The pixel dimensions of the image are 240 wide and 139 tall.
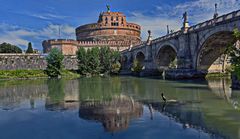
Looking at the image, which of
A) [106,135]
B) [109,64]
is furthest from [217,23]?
[109,64]

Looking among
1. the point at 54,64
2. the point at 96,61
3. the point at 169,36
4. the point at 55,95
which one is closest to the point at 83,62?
the point at 96,61

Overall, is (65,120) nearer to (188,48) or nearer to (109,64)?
(188,48)

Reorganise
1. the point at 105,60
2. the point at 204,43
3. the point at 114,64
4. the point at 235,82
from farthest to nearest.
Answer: the point at 114,64, the point at 105,60, the point at 204,43, the point at 235,82

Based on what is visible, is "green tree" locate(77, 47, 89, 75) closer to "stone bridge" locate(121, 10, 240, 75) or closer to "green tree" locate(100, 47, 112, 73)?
"green tree" locate(100, 47, 112, 73)

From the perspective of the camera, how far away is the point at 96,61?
70000 millimetres

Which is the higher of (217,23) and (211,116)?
(217,23)

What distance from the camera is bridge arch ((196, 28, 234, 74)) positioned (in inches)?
1432

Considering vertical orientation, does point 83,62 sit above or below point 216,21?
below

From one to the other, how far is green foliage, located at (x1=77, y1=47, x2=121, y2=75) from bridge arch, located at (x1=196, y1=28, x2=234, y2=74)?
34.7 m

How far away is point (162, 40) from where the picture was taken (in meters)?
53.3

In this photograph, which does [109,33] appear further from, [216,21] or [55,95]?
[55,95]

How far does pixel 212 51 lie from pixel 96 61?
36.2 metres

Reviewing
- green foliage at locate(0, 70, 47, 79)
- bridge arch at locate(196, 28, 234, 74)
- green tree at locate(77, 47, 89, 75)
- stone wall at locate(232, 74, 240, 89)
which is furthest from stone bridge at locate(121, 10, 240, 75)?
green foliage at locate(0, 70, 47, 79)

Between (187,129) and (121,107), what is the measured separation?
249 inches
